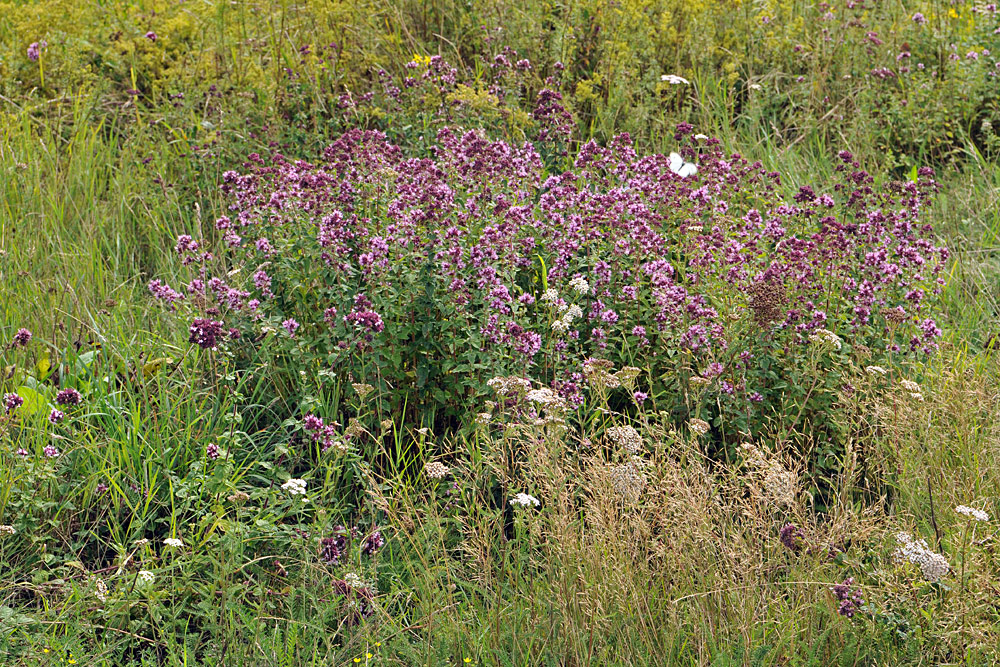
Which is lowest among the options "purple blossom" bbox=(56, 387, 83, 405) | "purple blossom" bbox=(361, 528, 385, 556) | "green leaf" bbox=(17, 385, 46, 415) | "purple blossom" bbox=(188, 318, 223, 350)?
"purple blossom" bbox=(361, 528, 385, 556)

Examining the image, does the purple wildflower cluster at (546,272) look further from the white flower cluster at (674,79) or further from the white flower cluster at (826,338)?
the white flower cluster at (674,79)

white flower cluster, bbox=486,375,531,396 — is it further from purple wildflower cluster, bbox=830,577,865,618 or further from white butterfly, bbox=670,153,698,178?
white butterfly, bbox=670,153,698,178

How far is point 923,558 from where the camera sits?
2.28 m

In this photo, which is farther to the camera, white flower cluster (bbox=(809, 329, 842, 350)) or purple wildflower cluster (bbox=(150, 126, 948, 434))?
purple wildflower cluster (bbox=(150, 126, 948, 434))

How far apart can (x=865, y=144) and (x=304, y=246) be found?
3.73 meters

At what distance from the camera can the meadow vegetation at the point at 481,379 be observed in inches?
102

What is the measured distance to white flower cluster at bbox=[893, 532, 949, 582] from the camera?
2.26 metres

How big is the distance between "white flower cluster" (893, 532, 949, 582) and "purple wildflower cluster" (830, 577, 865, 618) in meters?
0.16

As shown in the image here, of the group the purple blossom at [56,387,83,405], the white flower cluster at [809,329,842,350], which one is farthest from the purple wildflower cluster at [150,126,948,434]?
the purple blossom at [56,387,83,405]

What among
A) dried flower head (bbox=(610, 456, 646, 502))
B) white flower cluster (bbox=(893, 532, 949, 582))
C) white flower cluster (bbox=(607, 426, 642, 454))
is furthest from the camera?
white flower cluster (bbox=(607, 426, 642, 454))

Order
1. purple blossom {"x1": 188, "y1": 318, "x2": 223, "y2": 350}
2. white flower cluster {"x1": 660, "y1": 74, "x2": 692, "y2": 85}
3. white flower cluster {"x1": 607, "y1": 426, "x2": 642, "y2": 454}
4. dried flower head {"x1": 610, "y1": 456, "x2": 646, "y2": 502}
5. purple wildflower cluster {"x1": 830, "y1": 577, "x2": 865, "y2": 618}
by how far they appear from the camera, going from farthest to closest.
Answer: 1. white flower cluster {"x1": 660, "y1": 74, "x2": 692, "y2": 85}
2. purple blossom {"x1": 188, "y1": 318, "x2": 223, "y2": 350}
3. white flower cluster {"x1": 607, "y1": 426, "x2": 642, "y2": 454}
4. dried flower head {"x1": 610, "y1": 456, "x2": 646, "y2": 502}
5. purple wildflower cluster {"x1": 830, "y1": 577, "x2": 865, "y2": 618}

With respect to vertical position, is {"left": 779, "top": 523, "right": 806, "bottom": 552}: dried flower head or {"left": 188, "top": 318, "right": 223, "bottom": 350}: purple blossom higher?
{"left": 188, "top": 318, "right": 223, "bottom": 350}: purple blossom

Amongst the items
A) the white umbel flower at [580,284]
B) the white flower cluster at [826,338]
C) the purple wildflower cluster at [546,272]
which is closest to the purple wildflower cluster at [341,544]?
the purple wildflower cluster at [546,272]

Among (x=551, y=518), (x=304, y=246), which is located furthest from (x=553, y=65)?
(x=551, y=518)
